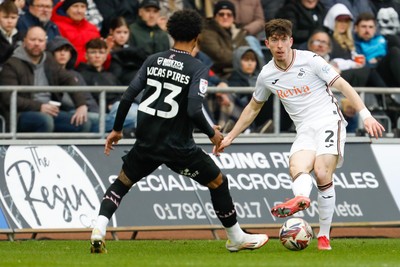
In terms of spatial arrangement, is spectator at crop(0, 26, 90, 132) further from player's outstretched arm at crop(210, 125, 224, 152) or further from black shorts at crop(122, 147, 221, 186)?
player's outstretched arm at crop(210, 125, 224, 152)

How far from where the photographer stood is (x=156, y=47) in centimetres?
2045

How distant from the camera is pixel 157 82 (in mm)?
12992

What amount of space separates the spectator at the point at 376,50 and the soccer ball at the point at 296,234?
27.0ft

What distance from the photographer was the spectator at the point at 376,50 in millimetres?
21281

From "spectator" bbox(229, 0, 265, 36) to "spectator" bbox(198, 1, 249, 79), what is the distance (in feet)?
1.55

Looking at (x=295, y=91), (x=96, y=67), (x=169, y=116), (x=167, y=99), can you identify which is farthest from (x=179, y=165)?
(x=96, y=67)

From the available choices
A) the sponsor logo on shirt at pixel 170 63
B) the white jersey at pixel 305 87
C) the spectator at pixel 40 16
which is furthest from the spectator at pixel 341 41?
the sponsor logo on shirt at pixel 170 63

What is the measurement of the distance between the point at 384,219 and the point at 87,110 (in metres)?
4.43

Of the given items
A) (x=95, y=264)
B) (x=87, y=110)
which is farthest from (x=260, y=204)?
(x=95, y=264)

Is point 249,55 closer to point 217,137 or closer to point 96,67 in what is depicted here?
point 96,67

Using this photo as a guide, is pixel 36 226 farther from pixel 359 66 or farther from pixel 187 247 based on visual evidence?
pixel 359 66

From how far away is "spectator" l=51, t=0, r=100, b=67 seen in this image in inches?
783

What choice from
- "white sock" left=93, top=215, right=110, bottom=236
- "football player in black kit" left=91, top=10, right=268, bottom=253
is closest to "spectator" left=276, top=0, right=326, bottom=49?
"football player in black kit" left=91, top=10, right=268, bottom=253

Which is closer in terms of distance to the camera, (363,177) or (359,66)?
(363,177)
